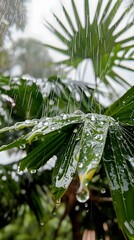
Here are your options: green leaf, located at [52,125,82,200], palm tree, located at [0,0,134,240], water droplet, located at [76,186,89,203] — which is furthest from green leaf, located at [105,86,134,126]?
water droplet, located at [76,186,89,203]

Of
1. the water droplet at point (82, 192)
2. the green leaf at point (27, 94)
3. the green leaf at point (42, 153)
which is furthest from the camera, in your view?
the green leaf at point (27, 94)

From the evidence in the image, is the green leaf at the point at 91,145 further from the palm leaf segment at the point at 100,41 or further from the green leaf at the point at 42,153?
the palm leaf segment at the point at 100,41

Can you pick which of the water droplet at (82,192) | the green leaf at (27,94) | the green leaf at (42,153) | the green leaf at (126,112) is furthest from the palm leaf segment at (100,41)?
the water droplet at (82,192)

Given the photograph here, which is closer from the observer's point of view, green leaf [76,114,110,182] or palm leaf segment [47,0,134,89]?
green leaf [76,114,110,182]

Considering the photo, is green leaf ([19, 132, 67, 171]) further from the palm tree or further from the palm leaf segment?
the palm leaf segment

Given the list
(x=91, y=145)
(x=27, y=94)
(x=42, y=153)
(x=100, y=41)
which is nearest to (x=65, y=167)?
(x=91, y=145)

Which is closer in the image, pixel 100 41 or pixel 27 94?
pixel 27 94

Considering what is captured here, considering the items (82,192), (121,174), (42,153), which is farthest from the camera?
(42,153)

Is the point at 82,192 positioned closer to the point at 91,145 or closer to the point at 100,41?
the point at 91,145
